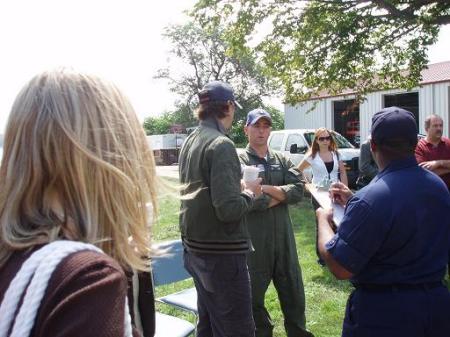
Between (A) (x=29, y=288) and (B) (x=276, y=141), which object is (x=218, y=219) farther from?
(B) (x=276, y=141)

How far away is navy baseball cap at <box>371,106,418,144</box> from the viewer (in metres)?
2.33

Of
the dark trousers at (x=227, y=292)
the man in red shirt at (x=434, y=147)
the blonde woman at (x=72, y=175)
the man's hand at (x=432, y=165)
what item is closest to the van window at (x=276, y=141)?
the man in red shirt at (x=434, y=147)

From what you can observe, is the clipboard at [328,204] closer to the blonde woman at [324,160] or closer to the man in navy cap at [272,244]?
the man in navy cap at [272,244]

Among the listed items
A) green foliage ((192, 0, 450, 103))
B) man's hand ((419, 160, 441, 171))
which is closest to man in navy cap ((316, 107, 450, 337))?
man's hand ((419, 160, 441, 171))

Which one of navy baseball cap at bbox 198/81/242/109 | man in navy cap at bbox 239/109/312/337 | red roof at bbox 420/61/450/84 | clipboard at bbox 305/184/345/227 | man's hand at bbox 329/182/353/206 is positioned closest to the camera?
clipboard at bbox 305/184/345/227

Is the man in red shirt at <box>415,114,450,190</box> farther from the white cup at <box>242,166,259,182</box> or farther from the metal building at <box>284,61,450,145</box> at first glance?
the metal building at <box>284,61,450,145</box>

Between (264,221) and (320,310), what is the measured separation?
161 centimetres

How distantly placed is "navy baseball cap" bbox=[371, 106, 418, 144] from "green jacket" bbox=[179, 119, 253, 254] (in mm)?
917

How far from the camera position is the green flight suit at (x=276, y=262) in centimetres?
393

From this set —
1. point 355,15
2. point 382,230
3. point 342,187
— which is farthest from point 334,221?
point 355,15

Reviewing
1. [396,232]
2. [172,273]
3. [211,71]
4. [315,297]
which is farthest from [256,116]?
[211,71]

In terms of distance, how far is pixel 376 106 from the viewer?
26.4 meters

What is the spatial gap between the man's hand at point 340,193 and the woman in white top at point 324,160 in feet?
12.4

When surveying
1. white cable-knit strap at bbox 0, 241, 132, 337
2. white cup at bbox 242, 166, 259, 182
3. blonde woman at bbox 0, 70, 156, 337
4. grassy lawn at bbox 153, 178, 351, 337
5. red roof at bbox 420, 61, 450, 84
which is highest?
red roof at bbox 420, 61, 450, 84
